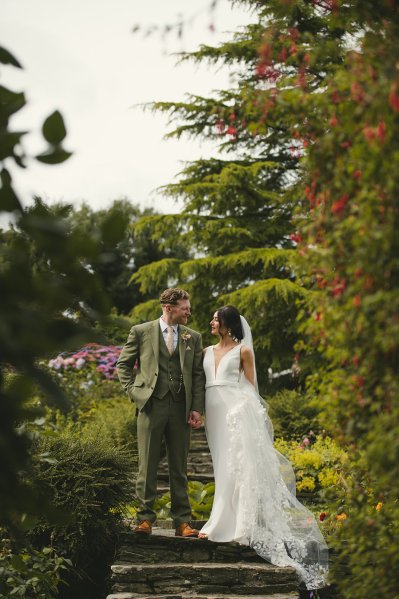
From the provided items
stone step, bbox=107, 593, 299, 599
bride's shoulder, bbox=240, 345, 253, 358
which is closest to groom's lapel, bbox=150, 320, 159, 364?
bride's shoulder, bbox=240, 345, 253, 358

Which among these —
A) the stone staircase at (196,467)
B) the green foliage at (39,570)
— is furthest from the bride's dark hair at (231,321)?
the stone staircase at (196,467)

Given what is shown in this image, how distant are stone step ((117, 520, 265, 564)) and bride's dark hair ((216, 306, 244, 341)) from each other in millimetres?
1670

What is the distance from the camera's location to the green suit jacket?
19.7 ft

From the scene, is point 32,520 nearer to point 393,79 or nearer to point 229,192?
point 393,79

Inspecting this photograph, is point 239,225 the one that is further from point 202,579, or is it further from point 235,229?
point 202,579

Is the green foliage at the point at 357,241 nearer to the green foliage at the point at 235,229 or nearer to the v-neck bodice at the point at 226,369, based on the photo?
the v-neck bodice at the point at 226,369

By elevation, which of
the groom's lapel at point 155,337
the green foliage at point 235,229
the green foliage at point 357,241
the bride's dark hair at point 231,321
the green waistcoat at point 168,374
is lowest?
the green foliage at point 357,241

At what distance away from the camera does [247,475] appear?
606 centimetres

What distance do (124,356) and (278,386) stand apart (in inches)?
255

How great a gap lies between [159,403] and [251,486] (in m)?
0.97

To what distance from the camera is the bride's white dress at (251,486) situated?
19.3 ft

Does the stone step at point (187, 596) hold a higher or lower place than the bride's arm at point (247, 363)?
lower

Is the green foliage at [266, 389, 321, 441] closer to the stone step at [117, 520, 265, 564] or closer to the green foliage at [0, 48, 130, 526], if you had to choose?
the stone step at [117, 520, 265, 564]

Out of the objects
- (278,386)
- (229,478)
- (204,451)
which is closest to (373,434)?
(229,478)
